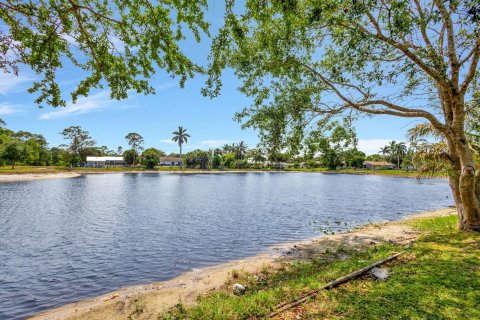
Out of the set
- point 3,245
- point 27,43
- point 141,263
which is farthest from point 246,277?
point 3,245

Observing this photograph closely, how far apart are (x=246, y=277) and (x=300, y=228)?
40.7 feet

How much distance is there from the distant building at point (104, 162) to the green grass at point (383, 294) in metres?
158

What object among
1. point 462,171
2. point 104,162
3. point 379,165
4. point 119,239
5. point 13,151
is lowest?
point 119,239

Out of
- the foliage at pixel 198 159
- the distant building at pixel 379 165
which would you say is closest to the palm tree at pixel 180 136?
the foliage at pixel 198 159

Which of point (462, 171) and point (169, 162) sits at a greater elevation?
point (169, 162)

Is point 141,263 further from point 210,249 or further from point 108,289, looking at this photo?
point 210,249

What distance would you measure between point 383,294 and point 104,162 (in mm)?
163183

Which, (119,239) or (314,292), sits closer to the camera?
(314,292)

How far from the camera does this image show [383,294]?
6.56 meters

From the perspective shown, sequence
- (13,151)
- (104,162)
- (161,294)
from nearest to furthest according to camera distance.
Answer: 1. (161,294)
2. (13,151)
3. (104,162)

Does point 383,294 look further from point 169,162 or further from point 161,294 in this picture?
point 169,162

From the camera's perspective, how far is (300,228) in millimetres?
21578

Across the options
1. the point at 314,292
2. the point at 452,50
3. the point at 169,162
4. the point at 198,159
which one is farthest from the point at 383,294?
the point at 169,162

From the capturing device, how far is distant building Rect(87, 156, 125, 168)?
5778 inches
